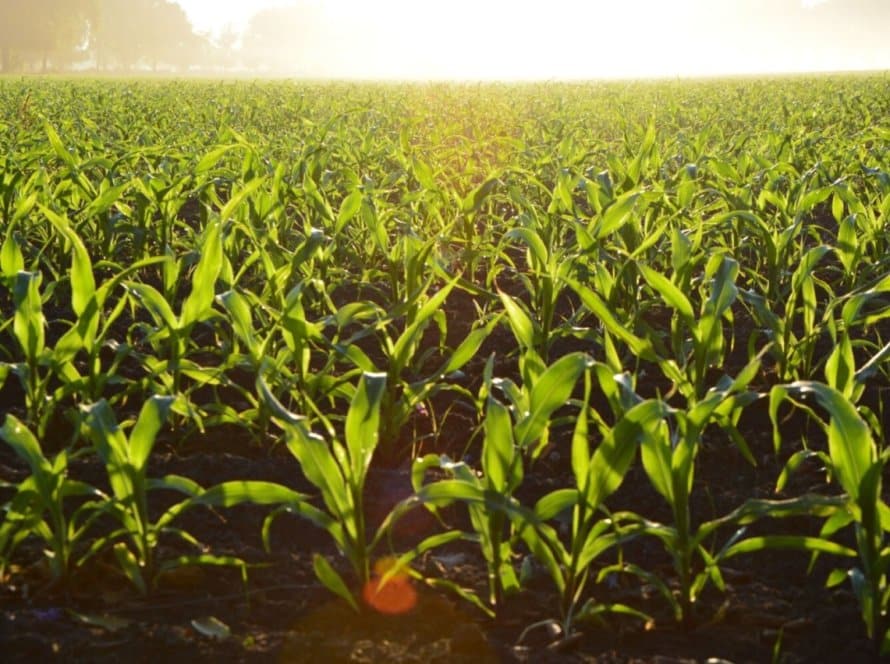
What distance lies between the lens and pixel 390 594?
72.4 inches

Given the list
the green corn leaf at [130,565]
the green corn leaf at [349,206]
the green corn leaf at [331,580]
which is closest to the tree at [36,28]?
the green corn leaf at [349,206]

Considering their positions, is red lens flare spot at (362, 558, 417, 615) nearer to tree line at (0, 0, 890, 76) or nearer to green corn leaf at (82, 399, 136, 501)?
green corn leaf at (82, 399, 136, 501)

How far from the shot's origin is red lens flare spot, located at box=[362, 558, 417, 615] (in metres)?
1.80

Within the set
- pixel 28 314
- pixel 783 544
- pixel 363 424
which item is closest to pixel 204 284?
pixel 28 314

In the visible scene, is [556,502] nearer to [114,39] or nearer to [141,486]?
[141,486]

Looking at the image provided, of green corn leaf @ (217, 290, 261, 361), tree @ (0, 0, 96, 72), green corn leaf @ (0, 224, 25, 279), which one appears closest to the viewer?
green corn leaf @ (217, 290, 261, 361)

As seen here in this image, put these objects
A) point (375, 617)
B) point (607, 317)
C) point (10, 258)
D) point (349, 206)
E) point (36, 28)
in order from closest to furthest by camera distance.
A: point (375, 617) < point (607, 317) < point (10, 258) < point (349, 206) < point (36, 28)

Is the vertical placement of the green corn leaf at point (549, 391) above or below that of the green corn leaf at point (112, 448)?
above

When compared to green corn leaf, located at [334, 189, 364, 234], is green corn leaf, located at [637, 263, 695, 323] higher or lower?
lower

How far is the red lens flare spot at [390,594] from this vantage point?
1.80 m

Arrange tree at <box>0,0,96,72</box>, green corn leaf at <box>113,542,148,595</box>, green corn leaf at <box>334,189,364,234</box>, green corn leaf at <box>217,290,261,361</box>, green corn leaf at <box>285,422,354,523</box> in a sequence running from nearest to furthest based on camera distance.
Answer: green corn leaf at <box>285,422,354,523</box> < green corn leaf at <box>113,542,148,595</box> < green corn leaf at <box>217,290,261,361</box> < green corn leaf at <box>334,189,364,234</box> < tree at <box>0,0,96,72</box>

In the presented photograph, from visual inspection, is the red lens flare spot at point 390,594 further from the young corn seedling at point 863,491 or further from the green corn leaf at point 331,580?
the young corn seedling at point 863,491

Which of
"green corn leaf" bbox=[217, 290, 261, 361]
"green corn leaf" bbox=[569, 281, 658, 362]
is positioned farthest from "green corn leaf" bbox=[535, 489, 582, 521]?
"green corn leaf" bbox=[217, 290, 261, 361]

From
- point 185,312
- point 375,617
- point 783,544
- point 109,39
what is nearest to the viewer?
point 783,544
